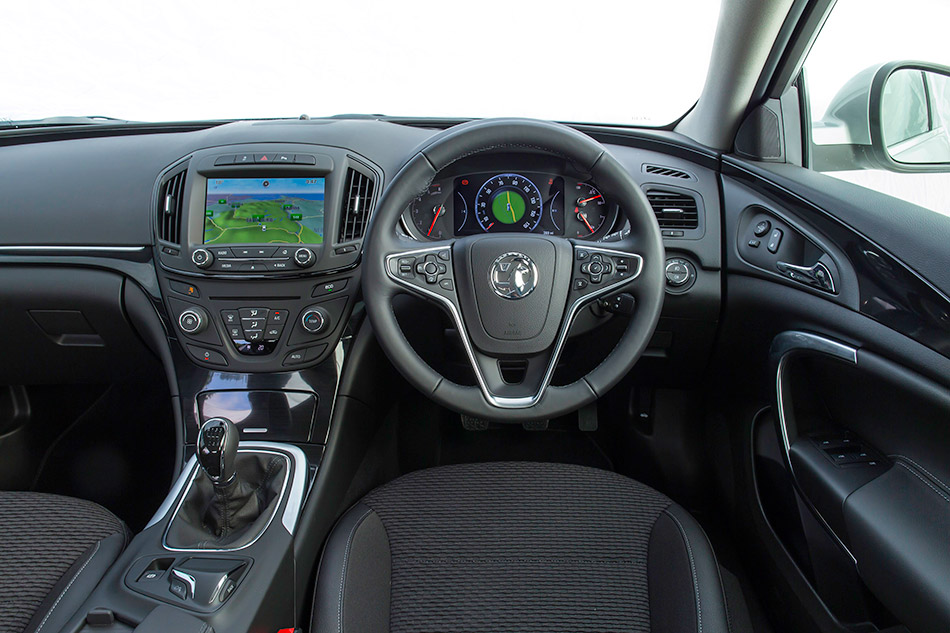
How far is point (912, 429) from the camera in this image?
1120mm

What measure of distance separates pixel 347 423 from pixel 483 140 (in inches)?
29.8

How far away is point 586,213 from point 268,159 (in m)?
0.77

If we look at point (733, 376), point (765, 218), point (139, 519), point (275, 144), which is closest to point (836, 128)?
point (765, 218)

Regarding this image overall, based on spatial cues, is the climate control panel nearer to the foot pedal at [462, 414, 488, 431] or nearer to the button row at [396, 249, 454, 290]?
the button row at [396, 249, 454, 290]

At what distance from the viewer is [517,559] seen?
4.57ft

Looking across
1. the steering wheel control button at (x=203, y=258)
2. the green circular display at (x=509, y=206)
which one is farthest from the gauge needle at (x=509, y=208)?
→ the steering wheel control button at (x=203, y=258)

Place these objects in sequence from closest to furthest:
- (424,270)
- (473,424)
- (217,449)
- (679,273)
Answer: (217,449)
(424,270)
(679,273)
(473,424)

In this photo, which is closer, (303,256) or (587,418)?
(303,256)

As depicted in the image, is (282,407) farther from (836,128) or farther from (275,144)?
(836,128)

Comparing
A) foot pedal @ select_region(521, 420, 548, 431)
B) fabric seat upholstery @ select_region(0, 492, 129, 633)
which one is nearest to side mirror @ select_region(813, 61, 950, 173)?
foot pedal @ select_region(521, 420, 548, 431)

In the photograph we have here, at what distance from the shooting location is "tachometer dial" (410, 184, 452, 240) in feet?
4.93

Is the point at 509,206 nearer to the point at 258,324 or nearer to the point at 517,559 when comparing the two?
the point at 258,324

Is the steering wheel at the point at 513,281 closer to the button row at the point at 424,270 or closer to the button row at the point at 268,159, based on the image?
the button row at the point at 424,270

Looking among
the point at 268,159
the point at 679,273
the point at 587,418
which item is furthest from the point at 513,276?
the point at 587,418
